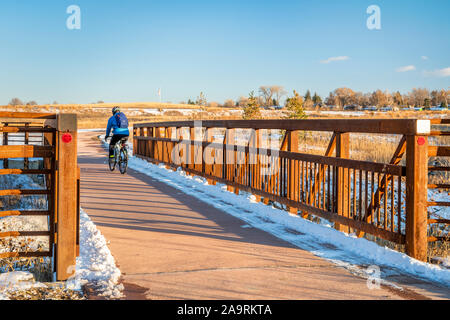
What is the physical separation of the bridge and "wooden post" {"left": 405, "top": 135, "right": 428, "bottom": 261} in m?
0.01

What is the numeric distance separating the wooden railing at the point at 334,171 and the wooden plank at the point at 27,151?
338cm

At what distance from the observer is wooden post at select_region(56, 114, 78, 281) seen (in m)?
4.90

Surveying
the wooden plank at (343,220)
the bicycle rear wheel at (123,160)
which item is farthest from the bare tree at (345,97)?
the wooden plank at (343,220)

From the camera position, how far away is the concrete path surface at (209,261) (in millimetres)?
4512

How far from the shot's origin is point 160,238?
21.7ft

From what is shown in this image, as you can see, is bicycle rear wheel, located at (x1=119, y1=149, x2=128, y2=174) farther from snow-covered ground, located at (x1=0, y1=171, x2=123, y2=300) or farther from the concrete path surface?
snow-covered ground, located at (x1=0, y1=171, x2=123, y2=300)

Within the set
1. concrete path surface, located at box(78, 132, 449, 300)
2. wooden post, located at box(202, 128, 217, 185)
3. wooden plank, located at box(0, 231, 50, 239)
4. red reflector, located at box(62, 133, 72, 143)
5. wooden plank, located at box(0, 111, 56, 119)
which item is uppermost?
wooden plank, located at box(0, 111, 56, 119)

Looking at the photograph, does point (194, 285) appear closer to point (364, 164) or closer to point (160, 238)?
point (160, 238)

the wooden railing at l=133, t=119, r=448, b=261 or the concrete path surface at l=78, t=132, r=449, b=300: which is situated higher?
the wooden railing at l=133, t=119, r=448, b=261

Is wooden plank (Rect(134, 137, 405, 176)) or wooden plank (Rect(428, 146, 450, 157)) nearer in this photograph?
wooden plank (Rect(134, 137, 405, 176))

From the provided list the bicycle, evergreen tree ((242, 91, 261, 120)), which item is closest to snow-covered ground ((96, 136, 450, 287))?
the bicycle

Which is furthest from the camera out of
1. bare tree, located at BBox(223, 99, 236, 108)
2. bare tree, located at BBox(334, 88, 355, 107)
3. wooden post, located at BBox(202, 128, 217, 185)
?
bare tree, located at BBox(223, 99, 236, 108)
